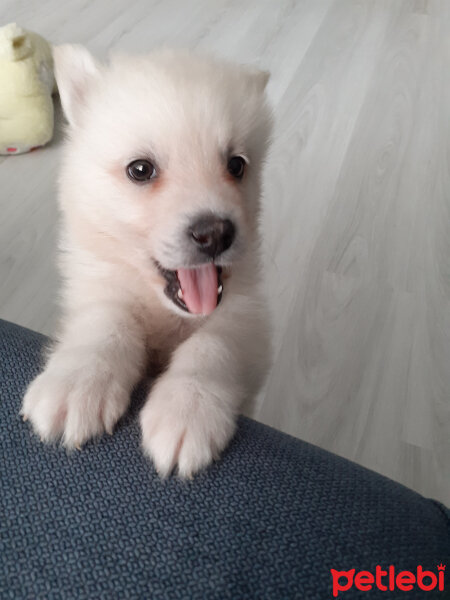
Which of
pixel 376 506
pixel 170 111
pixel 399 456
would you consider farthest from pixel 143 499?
pixel 399 456

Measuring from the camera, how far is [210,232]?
1.16 metres

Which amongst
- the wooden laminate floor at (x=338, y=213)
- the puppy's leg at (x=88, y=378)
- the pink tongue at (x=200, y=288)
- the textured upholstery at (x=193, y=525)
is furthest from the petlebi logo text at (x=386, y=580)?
the wooden laminate floor at (x=338, y=213)

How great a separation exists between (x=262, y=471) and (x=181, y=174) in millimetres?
737

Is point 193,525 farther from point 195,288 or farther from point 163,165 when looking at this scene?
point 163,165

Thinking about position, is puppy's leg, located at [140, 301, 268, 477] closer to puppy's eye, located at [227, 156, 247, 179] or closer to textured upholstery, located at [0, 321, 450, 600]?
textured upholstery, located at [0, 321, 450, 600]

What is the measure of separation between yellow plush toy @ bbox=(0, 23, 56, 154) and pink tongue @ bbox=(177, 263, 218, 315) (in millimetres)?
1917

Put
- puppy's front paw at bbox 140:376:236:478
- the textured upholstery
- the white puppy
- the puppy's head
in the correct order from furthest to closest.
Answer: the puppy's head
the white puppy
puppy's front paw at bbox 140:376:236:478
the textured upholstery

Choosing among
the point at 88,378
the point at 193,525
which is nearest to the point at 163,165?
the point at 88,378

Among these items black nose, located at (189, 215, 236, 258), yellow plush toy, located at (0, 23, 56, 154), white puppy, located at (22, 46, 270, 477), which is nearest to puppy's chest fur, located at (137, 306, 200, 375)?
white puppy, located at (22, 46, 270, 477)

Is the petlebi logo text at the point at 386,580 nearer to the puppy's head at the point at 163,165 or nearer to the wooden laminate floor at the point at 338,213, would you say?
the puppy's head at the point at 163,165

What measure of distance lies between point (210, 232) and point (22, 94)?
209 cm

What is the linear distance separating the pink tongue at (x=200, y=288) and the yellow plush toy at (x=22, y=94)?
1.92m

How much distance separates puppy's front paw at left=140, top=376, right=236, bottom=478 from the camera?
2.62 ft

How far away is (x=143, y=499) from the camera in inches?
28.4
